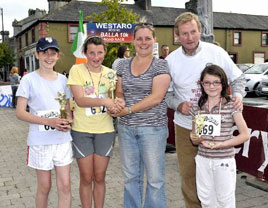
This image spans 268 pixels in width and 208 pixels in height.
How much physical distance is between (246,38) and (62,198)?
113 feet

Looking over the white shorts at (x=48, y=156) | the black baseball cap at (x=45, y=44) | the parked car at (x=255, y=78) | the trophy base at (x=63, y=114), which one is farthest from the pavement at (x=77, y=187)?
the parked car at (x=255, y=78)

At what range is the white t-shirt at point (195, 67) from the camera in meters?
A: 3.01

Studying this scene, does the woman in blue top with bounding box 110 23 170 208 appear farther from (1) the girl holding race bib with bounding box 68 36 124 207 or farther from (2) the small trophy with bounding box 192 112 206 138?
(2) the small trophy with bounding box 192 112 206 138

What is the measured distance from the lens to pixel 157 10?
3212cm

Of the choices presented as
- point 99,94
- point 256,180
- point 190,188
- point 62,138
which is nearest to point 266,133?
point 256,180

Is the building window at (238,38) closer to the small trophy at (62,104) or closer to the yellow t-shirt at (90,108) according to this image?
the yellow t-shirt at (90,108)

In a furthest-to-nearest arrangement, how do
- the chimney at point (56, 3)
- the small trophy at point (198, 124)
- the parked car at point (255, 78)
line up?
the chimney at point (56, 3), the parked car at point (255, 78), the small trophy at point (198, 124)

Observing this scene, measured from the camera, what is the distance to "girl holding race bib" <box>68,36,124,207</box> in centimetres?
302

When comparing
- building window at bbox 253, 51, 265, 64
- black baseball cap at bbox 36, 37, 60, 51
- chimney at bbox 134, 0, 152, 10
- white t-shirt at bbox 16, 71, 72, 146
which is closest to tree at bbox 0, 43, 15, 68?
chimney at bbox 134, 0, 152, 10

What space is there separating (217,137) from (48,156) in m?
1.58

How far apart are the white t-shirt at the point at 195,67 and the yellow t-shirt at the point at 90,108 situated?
2.33 ft

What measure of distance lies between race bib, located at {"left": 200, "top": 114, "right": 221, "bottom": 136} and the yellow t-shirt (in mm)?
948

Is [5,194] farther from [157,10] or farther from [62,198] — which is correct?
[157,10]

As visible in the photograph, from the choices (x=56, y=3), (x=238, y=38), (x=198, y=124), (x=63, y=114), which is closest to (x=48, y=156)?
(x=63, y=114)
